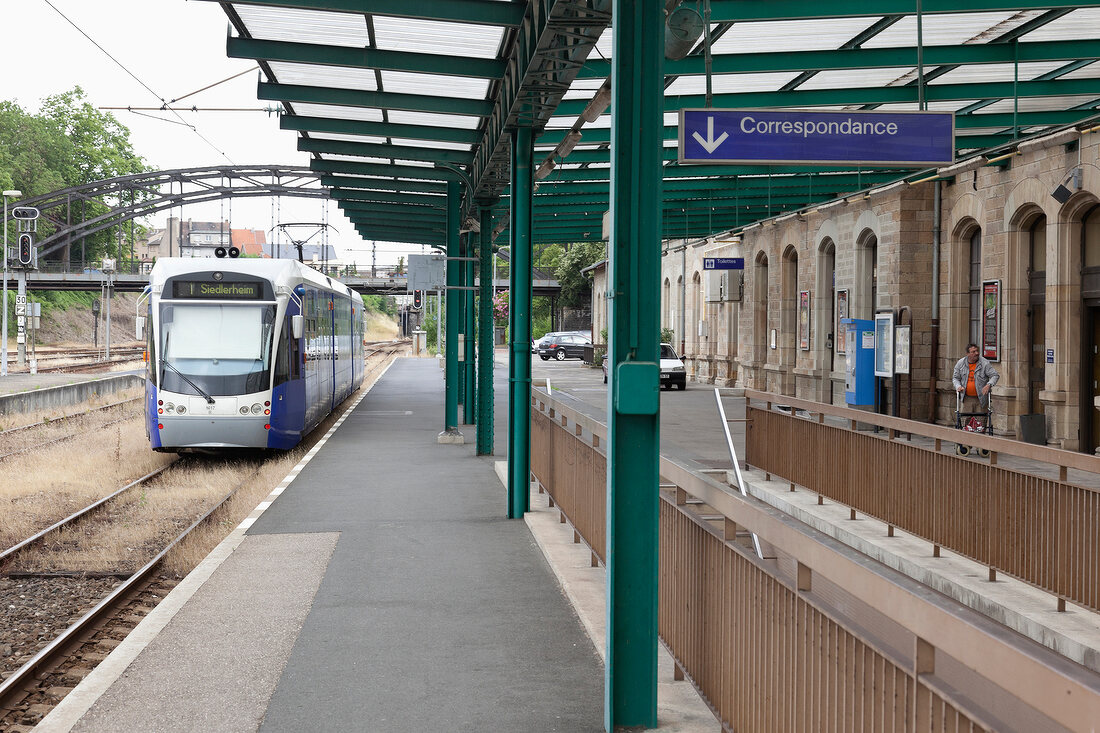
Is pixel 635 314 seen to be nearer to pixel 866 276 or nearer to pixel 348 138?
pixel 348 138

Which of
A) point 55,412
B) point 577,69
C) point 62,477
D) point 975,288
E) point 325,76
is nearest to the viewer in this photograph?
point 577,69

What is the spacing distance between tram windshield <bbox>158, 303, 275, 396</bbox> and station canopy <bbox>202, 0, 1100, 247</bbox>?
2.74 metres

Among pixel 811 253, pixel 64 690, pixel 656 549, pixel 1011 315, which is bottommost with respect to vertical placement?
pixel 64 690

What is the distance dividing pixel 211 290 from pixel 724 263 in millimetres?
18476

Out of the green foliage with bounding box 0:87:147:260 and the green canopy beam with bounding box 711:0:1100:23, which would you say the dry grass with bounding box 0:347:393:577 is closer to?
the green canopy beam with bounding box 711:0:1100:23

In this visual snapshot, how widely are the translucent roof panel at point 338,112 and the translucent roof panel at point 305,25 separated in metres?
2.42

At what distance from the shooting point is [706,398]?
1247 inches

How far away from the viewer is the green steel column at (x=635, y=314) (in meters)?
5.27

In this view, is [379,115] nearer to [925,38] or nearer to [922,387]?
[925,38]

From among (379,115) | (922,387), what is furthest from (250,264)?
(922,387)

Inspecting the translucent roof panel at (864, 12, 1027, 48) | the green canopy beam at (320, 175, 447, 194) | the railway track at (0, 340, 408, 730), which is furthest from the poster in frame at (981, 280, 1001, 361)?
the railway track at (0, 340, 408, 730)

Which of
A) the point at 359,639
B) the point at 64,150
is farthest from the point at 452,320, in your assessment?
the point at 64,150

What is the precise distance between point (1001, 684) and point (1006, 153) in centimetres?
1630

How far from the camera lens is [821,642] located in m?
3.72
